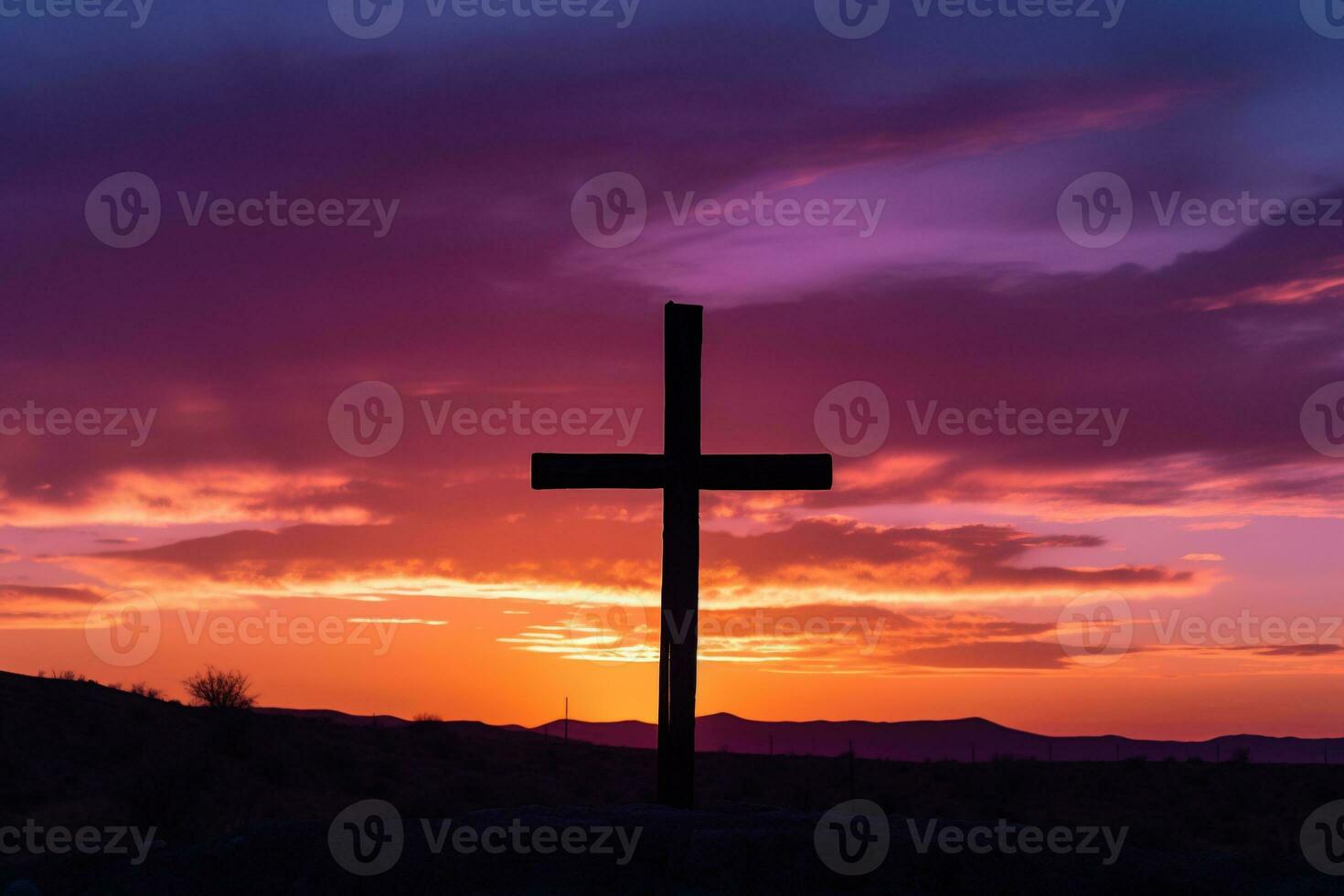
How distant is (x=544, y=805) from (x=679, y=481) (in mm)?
6421

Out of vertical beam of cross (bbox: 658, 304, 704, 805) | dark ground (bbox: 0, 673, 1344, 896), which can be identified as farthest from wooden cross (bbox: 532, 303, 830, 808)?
dark ground (bbox: 0, 673, 1344, 896)

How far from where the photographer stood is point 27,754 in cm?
2586

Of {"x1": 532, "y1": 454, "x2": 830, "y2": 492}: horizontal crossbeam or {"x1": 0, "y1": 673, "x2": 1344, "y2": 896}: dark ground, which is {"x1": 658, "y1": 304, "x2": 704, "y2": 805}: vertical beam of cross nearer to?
{"x1": 532, "y1": 454, "x2": 830, "y2": 492}: horizontal crossbeam

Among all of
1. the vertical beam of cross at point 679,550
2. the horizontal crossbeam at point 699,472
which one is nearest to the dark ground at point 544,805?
the vertical beam of cross at point 679,550

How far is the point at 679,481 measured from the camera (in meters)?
14.7

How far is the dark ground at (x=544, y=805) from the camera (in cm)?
1152

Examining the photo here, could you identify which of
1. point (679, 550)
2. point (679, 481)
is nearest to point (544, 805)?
point (679, 550)

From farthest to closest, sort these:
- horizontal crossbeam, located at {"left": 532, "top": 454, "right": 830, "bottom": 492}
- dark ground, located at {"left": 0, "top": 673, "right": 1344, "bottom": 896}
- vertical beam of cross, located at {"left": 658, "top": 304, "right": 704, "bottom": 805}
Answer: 1. horizontal crossbeam, located at {"left": 532, "top": 454, "right": 830, "bottom": 492}
2. vertical beam of cross, located at {"left": 658, "top": 304, "right": 704, "bottom": 805}
3. dark ground, located at {"left": 0, "top": 673, "right": 1344, "bottom": 896}

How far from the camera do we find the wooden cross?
1424 cm

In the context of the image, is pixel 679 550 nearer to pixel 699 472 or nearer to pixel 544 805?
pixel 699 472

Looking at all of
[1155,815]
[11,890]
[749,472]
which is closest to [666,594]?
[749,472]

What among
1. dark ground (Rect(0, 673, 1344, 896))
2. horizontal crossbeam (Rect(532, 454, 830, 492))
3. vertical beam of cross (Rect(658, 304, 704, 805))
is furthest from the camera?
horizontal crossbeam (Rect(532, 454, 830, 492))

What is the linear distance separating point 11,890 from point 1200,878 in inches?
415

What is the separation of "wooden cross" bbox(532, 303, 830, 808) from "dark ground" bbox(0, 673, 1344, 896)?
0.94 metres
